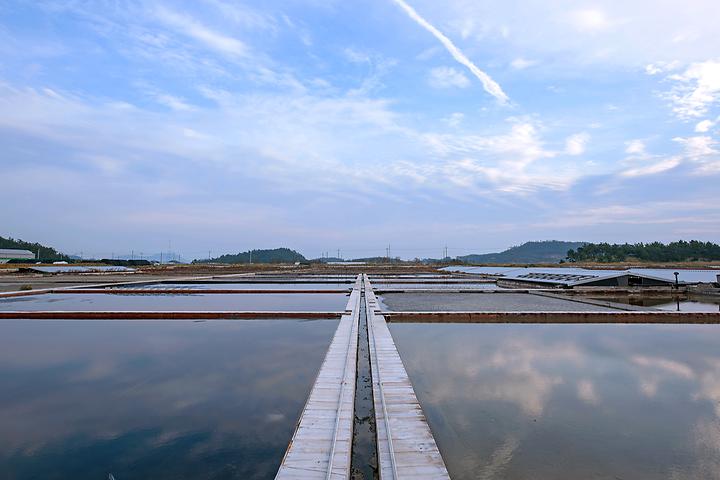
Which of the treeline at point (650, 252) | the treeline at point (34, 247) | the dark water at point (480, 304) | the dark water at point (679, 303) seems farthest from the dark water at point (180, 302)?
the treeline at point (34, 247)

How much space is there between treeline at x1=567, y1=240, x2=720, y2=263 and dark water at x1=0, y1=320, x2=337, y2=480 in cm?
7974

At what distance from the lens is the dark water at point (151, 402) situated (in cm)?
440

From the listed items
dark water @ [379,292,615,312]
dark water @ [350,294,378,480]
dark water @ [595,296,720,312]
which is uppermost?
dark water @ [379,292,615,312]

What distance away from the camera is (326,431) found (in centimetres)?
464

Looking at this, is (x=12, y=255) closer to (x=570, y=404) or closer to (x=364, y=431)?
(x=364, y=431)

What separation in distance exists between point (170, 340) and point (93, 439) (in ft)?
16.9

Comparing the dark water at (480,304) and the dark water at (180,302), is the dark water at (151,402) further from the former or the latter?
the dark water at (480,304)

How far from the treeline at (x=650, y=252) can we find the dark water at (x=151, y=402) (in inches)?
3139

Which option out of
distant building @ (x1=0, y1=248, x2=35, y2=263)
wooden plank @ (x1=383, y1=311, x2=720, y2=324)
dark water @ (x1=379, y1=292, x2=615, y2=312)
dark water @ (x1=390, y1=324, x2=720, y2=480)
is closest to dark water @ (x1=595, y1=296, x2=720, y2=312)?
wooden plank @ (x1=383, y1=311, x2=720, y2=324)

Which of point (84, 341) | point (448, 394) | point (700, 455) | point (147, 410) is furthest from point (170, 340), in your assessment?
point (700, 455)

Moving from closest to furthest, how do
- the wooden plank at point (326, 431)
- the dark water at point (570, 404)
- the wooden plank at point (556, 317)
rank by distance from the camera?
the wooden plank at point (326, 431) → the dark water at point (570, 404) → the wooden plank at point (556, 317)

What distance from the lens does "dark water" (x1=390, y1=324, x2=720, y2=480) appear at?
14.4 feet

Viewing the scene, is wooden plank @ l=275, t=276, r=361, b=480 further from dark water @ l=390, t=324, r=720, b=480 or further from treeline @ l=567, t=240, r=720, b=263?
treeline @ l=567, t=240, r=720, b=263

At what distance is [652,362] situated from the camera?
813 centimetres
